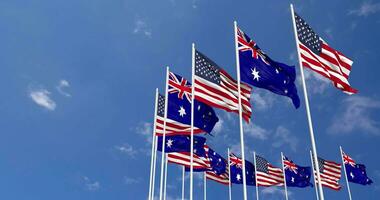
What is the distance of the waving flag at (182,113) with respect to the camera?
68.9 ft

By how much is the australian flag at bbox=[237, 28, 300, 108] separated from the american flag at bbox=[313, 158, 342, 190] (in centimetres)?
2003

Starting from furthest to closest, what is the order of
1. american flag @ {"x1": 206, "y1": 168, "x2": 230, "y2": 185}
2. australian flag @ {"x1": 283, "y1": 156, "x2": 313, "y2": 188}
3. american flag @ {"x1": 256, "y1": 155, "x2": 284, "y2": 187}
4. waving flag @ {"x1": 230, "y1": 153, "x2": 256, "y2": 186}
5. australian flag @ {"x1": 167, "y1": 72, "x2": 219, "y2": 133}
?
1. australian flag @ {"x1": 283, "y1": 156, "x2": 313, "y2": 188}
2. american flag @ {"x1": 206, "y1": 168, "x2": 230, "y2": 185}
3. waving flag @ {"x1": 230, "y1": 153, "x2": 256, "y2": 186}
4. american flag @ {"x1": 256, "y1": 155, "x2": 284, "y2": 187}
5. australian flag @ {"x1": 167, "y1": 72, "x2": 219, "y2": 133}

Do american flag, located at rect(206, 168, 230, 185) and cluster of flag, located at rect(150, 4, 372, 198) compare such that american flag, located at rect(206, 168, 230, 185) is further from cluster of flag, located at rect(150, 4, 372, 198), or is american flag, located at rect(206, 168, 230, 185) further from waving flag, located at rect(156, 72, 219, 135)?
waving flag, located at rect(156, 72, 219, 135)

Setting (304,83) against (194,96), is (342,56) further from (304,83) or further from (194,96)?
(194,96)

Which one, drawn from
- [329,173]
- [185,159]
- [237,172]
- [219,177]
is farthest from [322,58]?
[219,177]

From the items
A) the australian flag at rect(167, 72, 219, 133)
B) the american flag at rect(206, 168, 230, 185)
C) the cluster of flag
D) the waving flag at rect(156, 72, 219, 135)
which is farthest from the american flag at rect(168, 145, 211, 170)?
the american flag at rect(206, 168, 230, 185)

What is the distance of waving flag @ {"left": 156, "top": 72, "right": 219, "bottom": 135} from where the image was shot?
827 inches

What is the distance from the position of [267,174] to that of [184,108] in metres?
15.4

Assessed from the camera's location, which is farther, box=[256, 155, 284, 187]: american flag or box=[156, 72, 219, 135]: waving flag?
box=[256, 155, 284, 187]: american flag

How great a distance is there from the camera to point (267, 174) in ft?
116

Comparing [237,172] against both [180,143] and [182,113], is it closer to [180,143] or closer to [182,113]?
[180,143]

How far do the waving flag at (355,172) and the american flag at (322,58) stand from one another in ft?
83.5

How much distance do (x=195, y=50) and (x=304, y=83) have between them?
7.26 metres

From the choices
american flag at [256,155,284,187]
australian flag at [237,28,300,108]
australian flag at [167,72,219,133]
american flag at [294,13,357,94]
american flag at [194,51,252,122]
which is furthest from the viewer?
american flag at [256,155,284,187]
